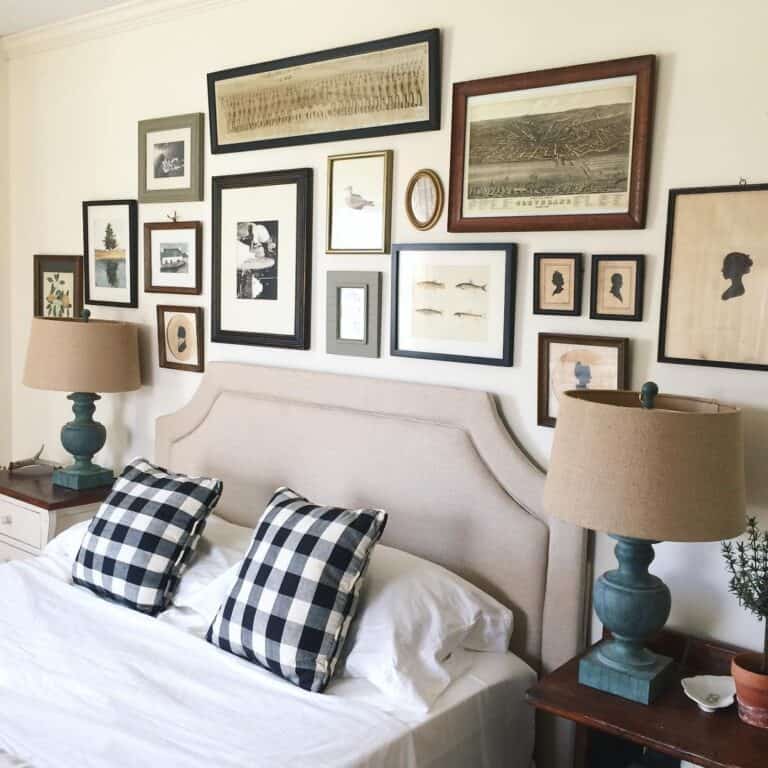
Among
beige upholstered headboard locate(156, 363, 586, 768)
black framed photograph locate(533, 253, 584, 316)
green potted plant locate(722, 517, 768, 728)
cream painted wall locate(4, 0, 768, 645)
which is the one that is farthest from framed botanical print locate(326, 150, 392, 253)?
green potted plant locate(722, 517, 768, 728)

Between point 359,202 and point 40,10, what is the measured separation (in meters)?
1.68

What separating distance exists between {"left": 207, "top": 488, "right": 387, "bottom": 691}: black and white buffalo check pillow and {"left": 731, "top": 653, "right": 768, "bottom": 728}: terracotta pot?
815 mm

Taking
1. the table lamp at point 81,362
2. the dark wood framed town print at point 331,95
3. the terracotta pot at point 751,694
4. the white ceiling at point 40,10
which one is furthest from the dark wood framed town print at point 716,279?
the white ceiling at point 40,10

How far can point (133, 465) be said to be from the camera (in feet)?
8.63

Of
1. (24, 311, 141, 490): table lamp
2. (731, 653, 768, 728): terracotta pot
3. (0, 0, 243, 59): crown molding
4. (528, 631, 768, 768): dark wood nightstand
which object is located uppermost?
(0, 0, 243, 59): crown molding

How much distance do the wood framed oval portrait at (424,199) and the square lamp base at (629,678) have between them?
124cm

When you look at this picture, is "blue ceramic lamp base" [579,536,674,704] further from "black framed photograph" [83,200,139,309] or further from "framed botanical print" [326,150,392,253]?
"black framed photograph" [83,200,139,309]

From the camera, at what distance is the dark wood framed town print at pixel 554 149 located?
2035 mm

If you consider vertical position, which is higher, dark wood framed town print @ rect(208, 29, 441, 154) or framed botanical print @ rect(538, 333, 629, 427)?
dark wood framed town print @ rect(208, 29, 441, 154)

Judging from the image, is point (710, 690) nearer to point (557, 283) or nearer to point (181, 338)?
point (557, 283)

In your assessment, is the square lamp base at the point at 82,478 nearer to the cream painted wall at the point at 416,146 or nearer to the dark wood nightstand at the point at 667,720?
the cream painted wall at the point at 416,146

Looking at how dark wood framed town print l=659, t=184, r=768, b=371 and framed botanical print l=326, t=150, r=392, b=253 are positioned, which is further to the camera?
framed botanical print l=326, t=150, r=392, b=253

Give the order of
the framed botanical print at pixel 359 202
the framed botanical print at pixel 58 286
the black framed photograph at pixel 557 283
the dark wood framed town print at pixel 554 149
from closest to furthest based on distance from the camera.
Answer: the dark wood framed town print at pixel 554 149 < the black framed photograph at pixel 557 283 < the framed botanical print at pixel 359 202 < the framed botanical print at pixel 58 286

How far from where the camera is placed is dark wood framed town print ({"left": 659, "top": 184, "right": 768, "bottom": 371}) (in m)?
1.87
